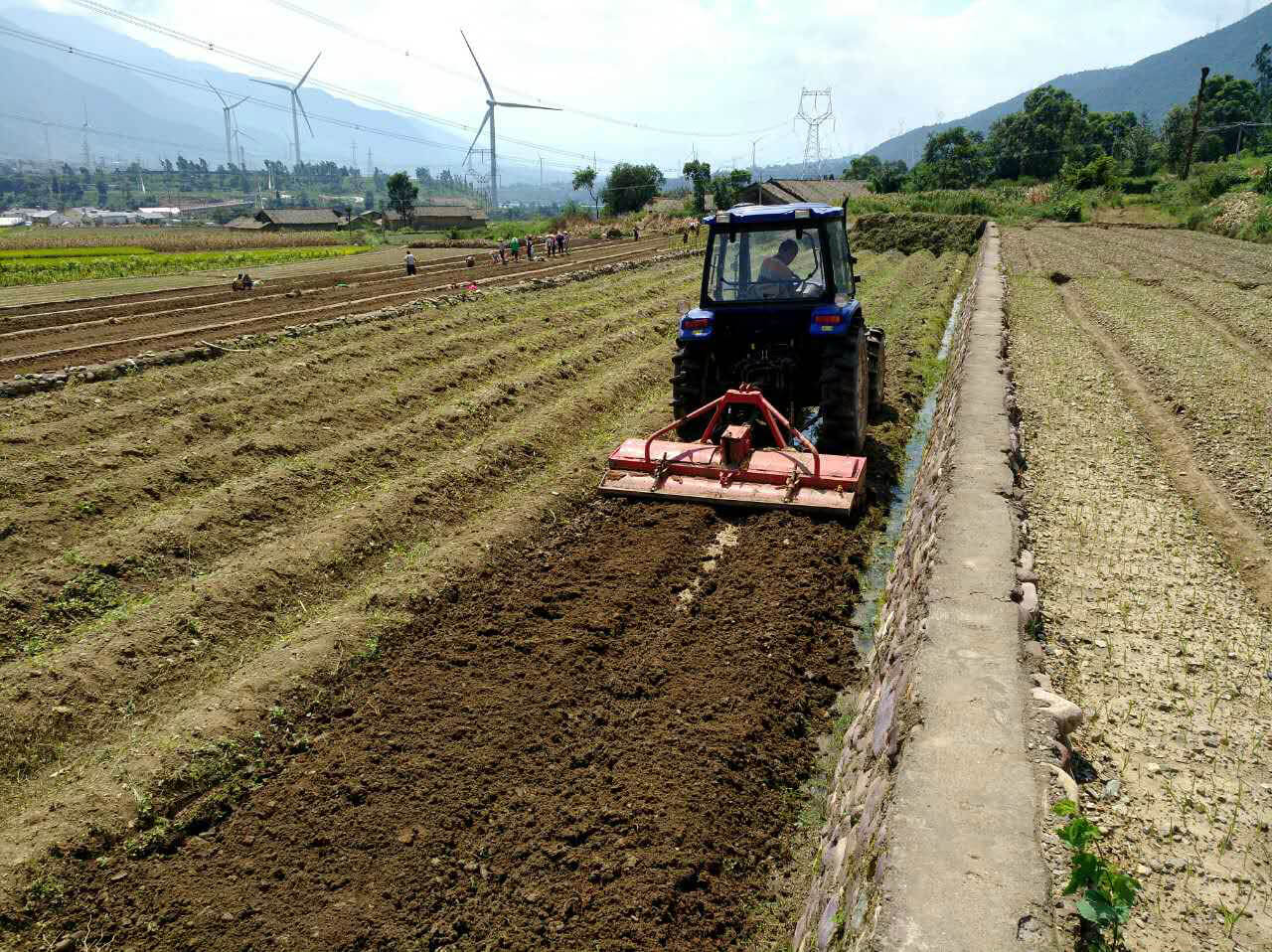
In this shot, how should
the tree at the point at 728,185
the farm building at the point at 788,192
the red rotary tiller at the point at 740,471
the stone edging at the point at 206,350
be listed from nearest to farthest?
the red rotary tiller at the point at 740,471, the stone edging at the point at 206,350, the farm building at the point at 788,192, the tree at the point at 728,185

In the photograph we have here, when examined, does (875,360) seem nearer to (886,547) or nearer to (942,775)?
(886,547)

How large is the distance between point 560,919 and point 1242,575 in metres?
5.67

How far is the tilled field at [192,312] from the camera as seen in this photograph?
46.7ft

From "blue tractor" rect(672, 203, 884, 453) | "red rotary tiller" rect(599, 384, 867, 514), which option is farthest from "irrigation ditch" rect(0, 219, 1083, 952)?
"blue tractor" rect(672, 203, 884, 453)

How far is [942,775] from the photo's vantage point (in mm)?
3609

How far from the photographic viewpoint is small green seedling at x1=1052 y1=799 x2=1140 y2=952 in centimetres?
269

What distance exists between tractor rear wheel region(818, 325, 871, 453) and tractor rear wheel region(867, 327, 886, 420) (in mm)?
1463

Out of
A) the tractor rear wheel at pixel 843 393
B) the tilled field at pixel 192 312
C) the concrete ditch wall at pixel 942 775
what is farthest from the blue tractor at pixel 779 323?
the tilled field at pixel 192 312

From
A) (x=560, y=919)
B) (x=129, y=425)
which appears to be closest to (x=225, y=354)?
(x=129, y=425)

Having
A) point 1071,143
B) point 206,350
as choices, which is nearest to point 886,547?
point 206,350

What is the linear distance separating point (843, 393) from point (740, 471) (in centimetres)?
144

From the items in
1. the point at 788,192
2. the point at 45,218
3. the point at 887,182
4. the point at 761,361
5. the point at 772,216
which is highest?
the point at 887,182

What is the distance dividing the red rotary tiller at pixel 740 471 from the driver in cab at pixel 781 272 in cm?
122

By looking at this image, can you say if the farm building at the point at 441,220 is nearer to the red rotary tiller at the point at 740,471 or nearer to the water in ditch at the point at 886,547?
the water in ditch at the point at 886,547
